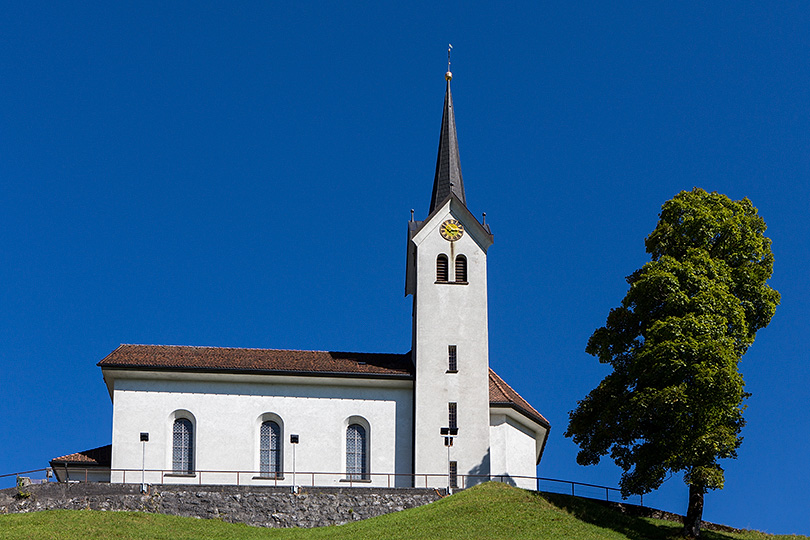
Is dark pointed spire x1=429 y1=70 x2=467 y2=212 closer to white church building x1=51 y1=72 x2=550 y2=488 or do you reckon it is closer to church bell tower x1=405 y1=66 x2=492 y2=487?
church bell tower x1=405 y1=66 x2=492 y2=487

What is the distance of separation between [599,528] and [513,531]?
4023 millimetres

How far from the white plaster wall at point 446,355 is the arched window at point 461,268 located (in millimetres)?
241

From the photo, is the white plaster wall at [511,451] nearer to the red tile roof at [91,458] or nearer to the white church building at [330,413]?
the white church building at [330,413]

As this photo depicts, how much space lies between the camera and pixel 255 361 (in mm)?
60406

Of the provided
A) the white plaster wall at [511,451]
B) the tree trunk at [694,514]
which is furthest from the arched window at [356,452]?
the tree trunk at [694,514]

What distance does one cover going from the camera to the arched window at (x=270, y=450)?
58.8 m

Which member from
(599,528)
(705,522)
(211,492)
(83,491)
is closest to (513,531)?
(599,528)

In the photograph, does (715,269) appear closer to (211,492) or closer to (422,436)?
(422,436)

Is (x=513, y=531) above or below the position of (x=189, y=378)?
below

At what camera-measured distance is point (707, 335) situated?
49.7 metres

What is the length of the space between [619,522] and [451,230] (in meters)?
18.2

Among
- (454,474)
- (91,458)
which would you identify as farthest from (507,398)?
(91,458)

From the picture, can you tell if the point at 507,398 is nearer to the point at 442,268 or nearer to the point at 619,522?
the point at 442,268

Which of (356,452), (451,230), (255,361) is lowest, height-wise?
(356,452)
